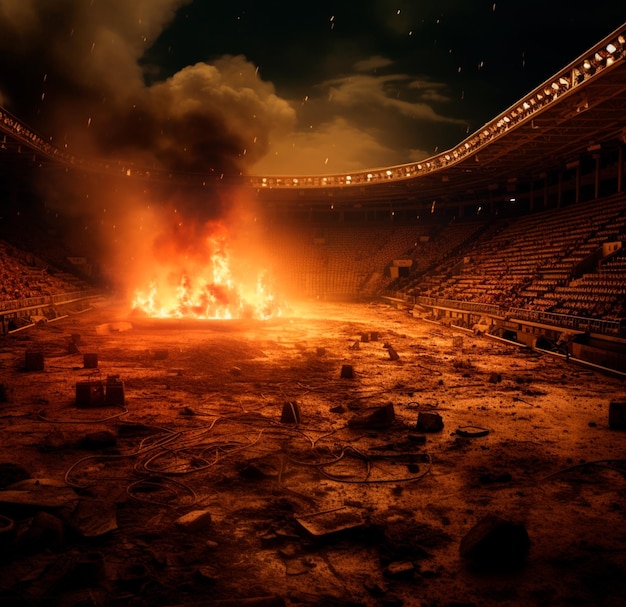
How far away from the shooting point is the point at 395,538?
4.10 m

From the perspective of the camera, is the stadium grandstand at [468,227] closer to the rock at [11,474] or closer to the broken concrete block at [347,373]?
the broken concrete block at [347,373]

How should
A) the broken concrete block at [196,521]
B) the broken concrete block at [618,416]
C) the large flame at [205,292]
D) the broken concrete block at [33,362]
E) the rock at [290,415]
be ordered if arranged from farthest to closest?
the large flame at [205,292] → the broken concrete block at [33,362] → the rock at [290,415] → the broken concrete block at [618,416] → the broken concrete block at [196,521]

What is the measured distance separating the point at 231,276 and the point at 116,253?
18.4 metres

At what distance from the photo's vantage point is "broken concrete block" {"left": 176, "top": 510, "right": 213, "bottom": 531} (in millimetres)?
4137

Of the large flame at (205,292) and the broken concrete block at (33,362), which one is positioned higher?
the large flame at (205,292)

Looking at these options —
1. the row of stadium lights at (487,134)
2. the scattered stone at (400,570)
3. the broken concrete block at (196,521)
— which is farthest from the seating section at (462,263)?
the broken concrete block at (196,521)

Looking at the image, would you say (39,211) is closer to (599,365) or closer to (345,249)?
(345,249)

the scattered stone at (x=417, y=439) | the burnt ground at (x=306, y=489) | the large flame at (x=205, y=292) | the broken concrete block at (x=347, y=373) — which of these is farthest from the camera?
the large flame at (x=205, y=292)

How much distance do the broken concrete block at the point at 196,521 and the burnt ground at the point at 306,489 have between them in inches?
0.8

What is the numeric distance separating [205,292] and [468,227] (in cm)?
2387

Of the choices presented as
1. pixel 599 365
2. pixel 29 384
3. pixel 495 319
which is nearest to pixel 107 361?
pixel 29 384

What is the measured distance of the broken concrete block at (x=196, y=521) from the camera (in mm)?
4137

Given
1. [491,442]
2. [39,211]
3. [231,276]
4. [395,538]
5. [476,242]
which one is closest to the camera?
[395,538]

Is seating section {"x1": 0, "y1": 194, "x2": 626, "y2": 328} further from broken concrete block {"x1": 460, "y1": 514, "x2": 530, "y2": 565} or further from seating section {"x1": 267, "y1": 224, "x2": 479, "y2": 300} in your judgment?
broken concrete block {"x1": 460, "y1": 514, "x2": 530, "y2": 565}
